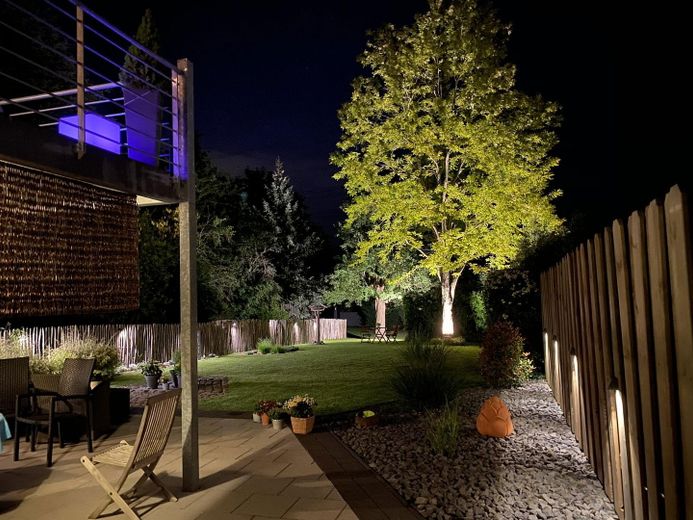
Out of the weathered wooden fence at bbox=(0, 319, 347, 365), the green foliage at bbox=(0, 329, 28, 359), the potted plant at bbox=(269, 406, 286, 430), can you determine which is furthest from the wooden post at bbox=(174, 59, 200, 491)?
the weathered wooden fence at bbox=(0, 319, 347, 365)

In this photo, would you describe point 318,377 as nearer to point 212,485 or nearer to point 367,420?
point 367,420

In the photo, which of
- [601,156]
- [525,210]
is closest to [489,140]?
[525,210]

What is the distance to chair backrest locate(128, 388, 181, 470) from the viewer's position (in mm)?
3809

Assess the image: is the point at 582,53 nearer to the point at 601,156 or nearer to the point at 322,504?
the point at 601,156

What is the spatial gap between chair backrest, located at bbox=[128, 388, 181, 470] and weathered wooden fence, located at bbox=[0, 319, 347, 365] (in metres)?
6.35

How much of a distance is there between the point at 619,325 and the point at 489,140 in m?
15.2

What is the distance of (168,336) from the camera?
53.6 ft

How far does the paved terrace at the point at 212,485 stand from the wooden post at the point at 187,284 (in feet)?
1.18

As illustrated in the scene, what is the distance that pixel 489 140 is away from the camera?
695 inches

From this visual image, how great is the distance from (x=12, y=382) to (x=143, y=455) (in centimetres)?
300

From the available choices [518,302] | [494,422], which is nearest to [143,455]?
[494,422]

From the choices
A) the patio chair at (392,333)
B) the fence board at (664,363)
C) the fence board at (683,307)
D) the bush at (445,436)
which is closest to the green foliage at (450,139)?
the patio chair at (392,333)

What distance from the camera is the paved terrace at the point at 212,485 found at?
3930mm

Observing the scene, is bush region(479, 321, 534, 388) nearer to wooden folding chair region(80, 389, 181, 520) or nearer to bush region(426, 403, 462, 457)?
bush region(426, 403, 462, 457)
